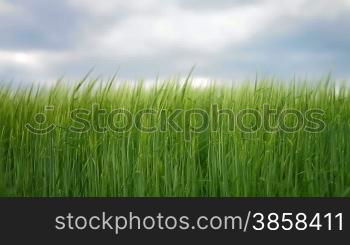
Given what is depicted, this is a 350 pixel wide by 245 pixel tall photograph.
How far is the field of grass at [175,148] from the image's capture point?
2191 millimetres

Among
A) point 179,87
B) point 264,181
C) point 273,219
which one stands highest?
point 179,87

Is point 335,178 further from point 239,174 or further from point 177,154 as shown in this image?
point 177,154

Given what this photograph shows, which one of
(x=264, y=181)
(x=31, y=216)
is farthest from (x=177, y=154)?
(x=31, y=216)

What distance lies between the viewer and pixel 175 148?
2.24m

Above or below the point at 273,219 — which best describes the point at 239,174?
above

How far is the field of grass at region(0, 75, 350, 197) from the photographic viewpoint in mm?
2191

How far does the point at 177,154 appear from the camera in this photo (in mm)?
2232

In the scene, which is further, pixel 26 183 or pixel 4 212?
pixel 26 183

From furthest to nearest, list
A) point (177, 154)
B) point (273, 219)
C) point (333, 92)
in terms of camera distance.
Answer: point (333, 92), point (177, 154), point (273, 219)

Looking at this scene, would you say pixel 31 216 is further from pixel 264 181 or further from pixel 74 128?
pixel 264 181

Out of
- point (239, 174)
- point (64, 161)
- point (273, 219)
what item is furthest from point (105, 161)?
point (273, 219)

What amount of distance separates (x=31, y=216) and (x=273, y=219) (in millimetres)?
922

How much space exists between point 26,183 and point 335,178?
126 centimetres

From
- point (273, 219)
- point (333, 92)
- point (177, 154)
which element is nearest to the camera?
point (273, 219)
